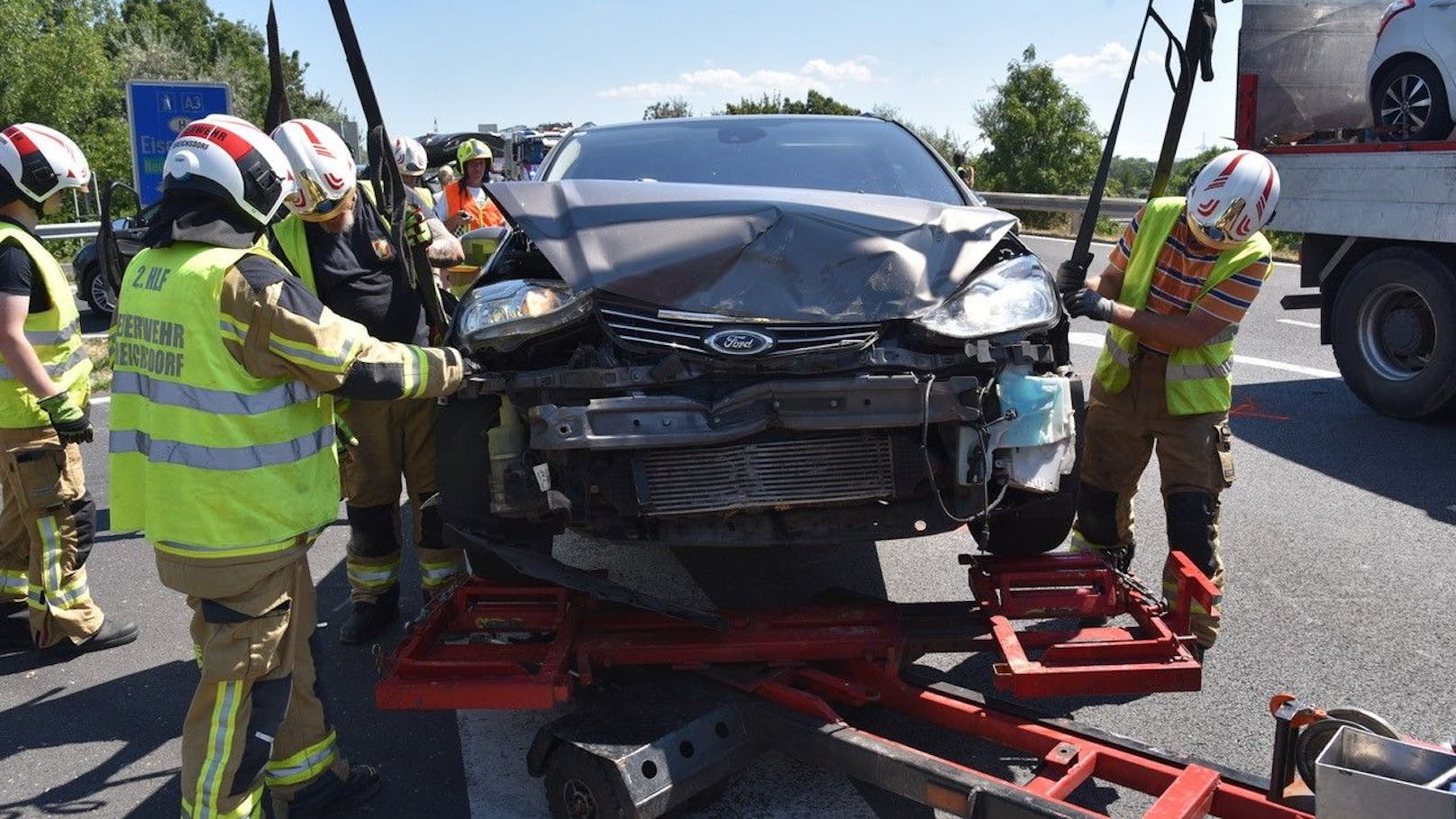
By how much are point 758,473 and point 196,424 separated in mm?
1406

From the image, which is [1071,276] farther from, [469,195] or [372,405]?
[469,195]

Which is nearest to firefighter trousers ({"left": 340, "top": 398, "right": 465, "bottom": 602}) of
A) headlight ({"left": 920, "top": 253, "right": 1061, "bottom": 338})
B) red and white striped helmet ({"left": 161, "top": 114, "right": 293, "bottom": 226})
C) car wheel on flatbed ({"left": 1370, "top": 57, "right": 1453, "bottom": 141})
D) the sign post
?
red and white striped helmet ({"left": 161, "top": 114, "right": 293, "bottom": 226})

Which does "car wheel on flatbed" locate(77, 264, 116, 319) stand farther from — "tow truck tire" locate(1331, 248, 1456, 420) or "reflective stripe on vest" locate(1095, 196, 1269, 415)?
"tow truck tire" locate(1331, 248, 1456, 420)

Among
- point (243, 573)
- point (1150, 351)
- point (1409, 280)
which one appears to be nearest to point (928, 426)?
point (1150, 351)

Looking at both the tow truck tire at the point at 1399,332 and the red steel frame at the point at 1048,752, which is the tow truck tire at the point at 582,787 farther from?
the tow truck tire at the point at 1399,332

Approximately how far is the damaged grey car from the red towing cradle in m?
0.29

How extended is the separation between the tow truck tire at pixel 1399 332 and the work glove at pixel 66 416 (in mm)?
7030

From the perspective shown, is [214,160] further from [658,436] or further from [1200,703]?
[1200,703]

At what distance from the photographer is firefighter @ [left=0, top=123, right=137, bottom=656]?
4035 millimetres

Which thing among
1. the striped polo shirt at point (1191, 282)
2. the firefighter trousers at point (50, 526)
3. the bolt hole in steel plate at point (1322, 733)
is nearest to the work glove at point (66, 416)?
the firefighter trousers at point (50, 526)

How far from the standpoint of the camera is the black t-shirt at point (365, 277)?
4.04m

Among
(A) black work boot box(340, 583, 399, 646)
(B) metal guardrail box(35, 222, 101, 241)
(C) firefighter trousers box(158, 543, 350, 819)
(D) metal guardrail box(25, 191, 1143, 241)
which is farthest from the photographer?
(D) metal guardrail box(25, 191, 1143, 241)

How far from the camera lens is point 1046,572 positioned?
354 cm

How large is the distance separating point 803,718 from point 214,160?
2040 mm
